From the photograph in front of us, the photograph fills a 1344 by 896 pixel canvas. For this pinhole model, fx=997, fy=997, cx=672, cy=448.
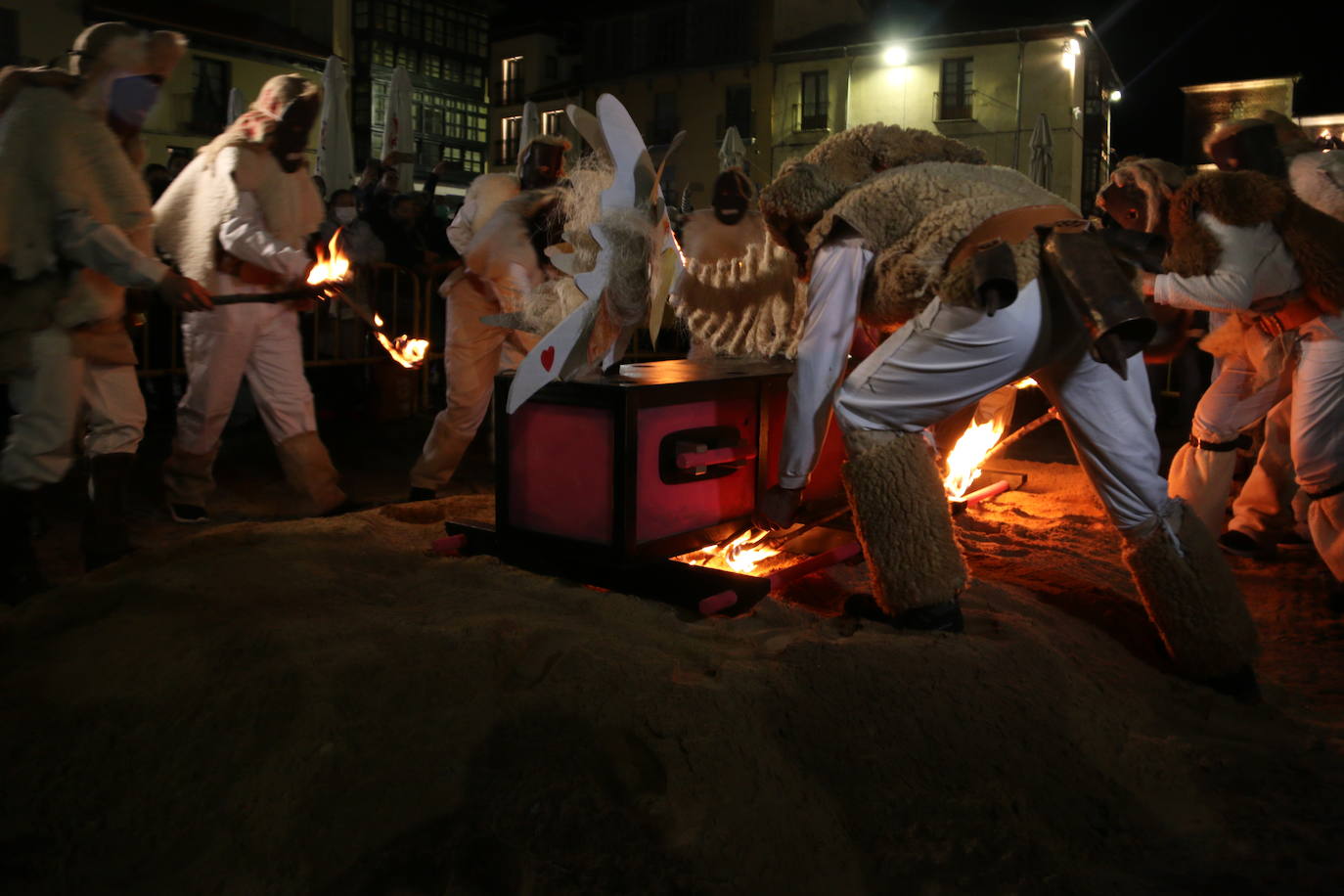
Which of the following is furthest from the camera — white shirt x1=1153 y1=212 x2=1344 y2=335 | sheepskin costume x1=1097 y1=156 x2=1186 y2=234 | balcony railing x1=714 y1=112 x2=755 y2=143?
balcony railing x1=714 y1=112 x2=755 y2=143

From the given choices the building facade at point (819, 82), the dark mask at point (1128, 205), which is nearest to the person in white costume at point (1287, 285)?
the dark mask at point (1128, 205)

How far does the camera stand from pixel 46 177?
355 centimetres

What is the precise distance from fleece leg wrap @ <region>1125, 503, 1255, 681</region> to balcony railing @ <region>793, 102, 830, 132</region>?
29.8 meters

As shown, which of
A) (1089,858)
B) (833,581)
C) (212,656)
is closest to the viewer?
(1089,858)

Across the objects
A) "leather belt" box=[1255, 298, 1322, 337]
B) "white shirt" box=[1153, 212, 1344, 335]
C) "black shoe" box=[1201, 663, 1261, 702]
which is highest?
"white shirt" box=[1153, 212, 1344, 335]

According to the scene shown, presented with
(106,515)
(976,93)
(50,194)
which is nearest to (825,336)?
(50,194)

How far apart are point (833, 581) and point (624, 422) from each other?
3.65ft

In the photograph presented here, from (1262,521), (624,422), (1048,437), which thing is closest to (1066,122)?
(1048,437)

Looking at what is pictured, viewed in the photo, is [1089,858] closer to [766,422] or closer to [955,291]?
[955,291]

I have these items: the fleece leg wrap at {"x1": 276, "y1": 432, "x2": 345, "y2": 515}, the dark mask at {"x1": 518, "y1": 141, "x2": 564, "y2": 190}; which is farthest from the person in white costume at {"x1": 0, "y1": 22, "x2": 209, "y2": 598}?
the dark mask at {"x1": 518, "y1": 141, "x2": 564, "y2": 190}

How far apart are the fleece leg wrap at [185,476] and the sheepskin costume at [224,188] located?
0.85 m

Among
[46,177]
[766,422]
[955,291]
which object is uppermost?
[46,177]

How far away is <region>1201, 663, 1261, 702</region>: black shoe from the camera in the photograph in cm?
286

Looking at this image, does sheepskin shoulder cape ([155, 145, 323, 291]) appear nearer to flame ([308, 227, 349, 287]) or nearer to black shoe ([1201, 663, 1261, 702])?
flame ([308, 227, 349, 287])
